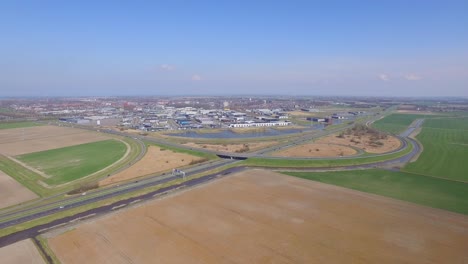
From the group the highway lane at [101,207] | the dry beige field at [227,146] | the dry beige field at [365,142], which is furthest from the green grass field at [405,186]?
the dry beige field at [227,146]

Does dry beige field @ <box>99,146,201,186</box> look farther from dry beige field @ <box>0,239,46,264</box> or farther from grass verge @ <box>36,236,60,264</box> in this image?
dry beige field @ <box>0,239,46,264</box>

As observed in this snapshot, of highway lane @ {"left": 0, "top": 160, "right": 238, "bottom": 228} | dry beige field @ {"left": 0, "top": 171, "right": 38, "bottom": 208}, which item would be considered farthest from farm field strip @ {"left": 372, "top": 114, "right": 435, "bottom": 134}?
dry beige field @ {"left": 0, "top": 171, "right": 38, "bottom": 208}

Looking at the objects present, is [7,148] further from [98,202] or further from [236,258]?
[236,258]

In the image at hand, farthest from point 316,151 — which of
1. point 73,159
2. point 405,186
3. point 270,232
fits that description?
point 73,159

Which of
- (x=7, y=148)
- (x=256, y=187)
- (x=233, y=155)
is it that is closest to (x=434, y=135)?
(x=233, y=155)

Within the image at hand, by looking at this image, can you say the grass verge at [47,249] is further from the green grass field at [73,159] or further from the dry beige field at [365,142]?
the dry beige field at [365,142]

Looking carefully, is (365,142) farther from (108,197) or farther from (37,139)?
(37,139)
